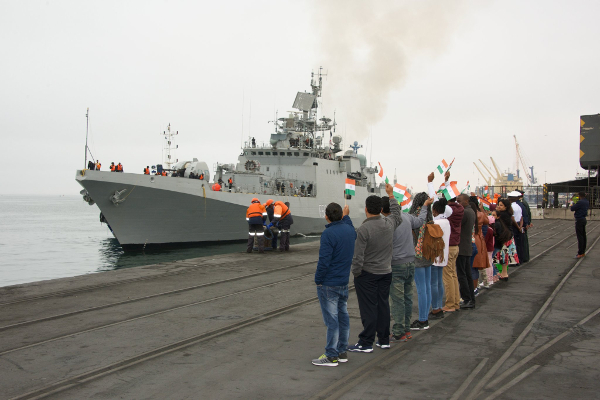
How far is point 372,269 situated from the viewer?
5027 millimetres

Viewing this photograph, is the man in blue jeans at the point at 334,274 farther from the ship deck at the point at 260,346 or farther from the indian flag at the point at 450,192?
the indian flag at the point at 450,192

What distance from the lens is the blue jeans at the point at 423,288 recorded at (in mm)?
6062

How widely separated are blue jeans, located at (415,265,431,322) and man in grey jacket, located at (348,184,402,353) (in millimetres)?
968

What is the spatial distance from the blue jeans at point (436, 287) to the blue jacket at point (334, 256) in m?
2.10

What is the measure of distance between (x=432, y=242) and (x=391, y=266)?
751 millimetres

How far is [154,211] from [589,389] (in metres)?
20.5

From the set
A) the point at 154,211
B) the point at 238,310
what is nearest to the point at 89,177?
the point at 154,211

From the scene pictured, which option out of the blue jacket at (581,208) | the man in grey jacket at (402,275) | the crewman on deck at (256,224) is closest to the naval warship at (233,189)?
the crewman on deck at (256,224)

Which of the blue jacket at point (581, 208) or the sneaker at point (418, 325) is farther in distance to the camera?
the blue jacket at point (581, 208)

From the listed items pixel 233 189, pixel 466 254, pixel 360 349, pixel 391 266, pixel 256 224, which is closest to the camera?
pixel 360 349

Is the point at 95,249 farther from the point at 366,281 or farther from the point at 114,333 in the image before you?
the point at 366,281

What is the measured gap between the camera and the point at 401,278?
18.4ft

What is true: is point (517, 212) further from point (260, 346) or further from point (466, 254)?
point (260, 346)

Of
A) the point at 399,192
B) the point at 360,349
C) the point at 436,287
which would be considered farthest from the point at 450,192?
the point at 360,349
